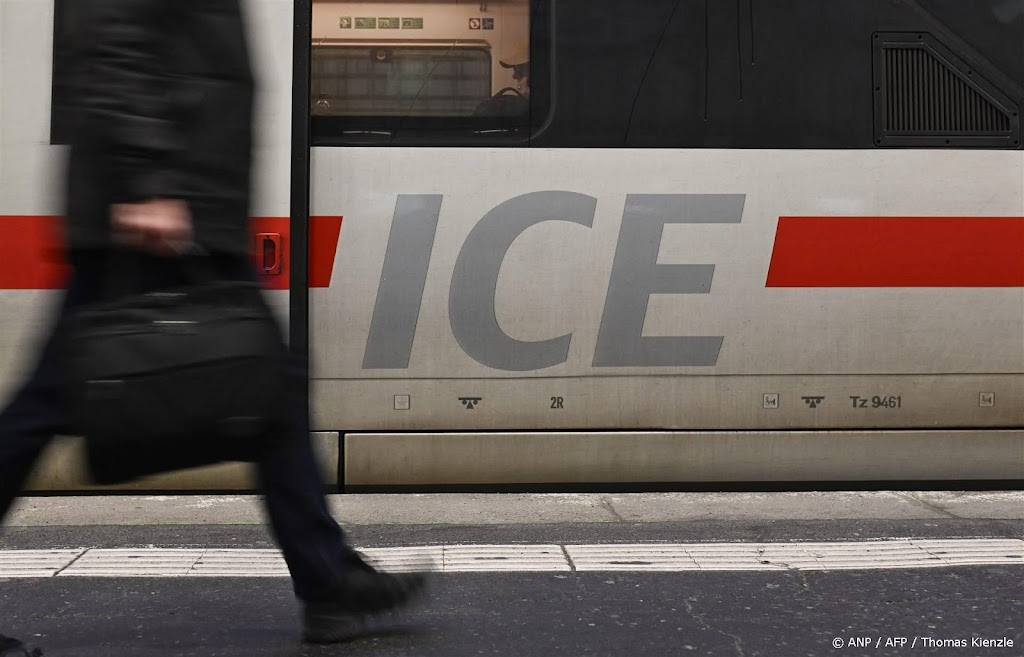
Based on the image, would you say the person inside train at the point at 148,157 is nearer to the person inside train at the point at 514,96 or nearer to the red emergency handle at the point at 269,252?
the red emergency handle at the point at 269,252

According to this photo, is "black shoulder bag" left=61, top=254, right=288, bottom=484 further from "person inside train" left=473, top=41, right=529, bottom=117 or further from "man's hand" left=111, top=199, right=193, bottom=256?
"person inside train" left=473, top=41, right=529, bottom=117

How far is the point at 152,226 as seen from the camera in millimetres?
1850

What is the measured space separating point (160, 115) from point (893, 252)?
9.92ft

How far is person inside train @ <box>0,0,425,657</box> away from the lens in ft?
6.06

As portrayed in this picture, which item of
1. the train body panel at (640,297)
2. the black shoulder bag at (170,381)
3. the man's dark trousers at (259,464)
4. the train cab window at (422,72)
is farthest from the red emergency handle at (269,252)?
the black shoulder bag at (170,381)

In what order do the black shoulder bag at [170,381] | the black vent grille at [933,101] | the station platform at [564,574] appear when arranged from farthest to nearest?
1. the black vent grille at [933,101]
2. the station platform at [564,574]
3. the black shoulder bag at [170,381]

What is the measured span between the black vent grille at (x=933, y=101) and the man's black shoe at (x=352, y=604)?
280 centimetres

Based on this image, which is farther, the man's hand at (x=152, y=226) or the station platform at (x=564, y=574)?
the station platform at (x=564, y=574)

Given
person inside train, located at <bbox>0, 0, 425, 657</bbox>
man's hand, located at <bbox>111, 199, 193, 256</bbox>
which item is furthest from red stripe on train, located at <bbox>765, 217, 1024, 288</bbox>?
man's hand, located at <bbox>111, 199, 193, 256</bbox>

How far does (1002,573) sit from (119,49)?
2.68 m

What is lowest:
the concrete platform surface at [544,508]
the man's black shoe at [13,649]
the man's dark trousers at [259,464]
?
the man's black shoe at [13,649]

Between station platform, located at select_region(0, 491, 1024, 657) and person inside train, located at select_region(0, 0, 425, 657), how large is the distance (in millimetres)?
633

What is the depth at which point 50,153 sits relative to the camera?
3.79 metres

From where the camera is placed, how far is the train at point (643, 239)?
392cm
